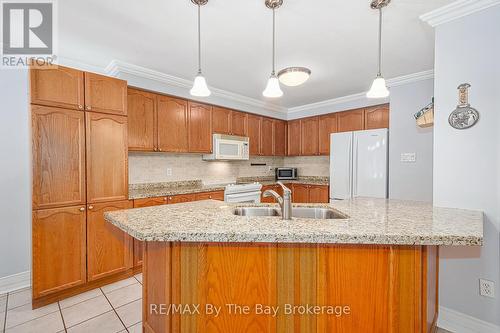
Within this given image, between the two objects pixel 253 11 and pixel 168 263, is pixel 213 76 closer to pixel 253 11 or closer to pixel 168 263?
pixel 253 11

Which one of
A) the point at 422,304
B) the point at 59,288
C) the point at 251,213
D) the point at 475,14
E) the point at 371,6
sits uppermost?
the point at 371,6

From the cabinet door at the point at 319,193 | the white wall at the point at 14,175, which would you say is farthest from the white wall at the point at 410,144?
the white wall at the point at 14,175

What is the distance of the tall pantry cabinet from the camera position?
7.14 ft

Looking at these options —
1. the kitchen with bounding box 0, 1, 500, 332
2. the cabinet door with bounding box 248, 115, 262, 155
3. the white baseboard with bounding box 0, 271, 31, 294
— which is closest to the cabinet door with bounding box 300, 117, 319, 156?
the kitchen with bounding box 0, 1, 500, 332

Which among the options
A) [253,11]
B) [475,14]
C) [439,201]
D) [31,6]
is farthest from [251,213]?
[31,6]

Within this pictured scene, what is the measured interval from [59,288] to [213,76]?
3.02 metres

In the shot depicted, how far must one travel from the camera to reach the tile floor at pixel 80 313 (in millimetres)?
1891

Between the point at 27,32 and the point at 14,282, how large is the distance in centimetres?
249

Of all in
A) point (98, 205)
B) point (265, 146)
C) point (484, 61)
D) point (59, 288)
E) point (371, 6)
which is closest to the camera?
point (484, 61)

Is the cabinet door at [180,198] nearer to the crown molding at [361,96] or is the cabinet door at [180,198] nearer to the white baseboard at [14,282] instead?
the white baseboard at [14,282]

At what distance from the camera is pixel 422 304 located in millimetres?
1299

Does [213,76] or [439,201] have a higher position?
[213,76]

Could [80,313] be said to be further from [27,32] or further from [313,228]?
[27,32]

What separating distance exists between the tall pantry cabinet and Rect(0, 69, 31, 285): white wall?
0.51 m
